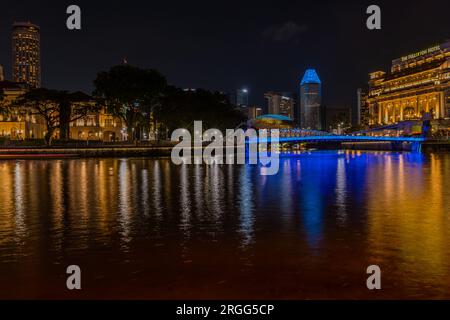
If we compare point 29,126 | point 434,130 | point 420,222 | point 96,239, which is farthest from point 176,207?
point 434,130

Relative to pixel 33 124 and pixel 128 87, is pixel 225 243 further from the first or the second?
pixel 33 124

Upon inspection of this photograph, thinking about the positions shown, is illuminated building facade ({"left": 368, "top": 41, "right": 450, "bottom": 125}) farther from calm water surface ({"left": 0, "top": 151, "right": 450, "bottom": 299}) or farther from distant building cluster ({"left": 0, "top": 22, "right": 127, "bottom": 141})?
calm water surface ({"left": 0, "top": 151, "right": 450, "bottom": 299})

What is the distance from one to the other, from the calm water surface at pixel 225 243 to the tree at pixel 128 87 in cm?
5202

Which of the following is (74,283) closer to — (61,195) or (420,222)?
(420,222)

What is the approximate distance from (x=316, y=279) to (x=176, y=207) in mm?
12788

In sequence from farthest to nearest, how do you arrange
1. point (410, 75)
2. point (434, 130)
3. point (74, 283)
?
point (410, 75) < point (434, 130) < point (74, 283)

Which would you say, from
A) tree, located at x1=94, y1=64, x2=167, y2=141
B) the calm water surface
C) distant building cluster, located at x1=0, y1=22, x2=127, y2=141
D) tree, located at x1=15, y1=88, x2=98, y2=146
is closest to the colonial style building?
distant building cluster, located at x1=0, y1=22, x2=127, y2=141

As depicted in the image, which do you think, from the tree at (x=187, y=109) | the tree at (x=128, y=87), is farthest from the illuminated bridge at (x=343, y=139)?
the tree at (x=128, y=87)

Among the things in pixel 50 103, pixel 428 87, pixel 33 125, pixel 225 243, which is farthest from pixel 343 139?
pixel 225 243

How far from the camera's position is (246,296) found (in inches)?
423

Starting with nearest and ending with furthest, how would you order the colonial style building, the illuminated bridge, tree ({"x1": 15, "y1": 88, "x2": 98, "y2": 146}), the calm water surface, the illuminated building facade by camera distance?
the calm water surface, tree ({"x1": 15, "y1": 88, "x2": 98, "y2": 146}), the illuminated bridge, the colonial style building, the illuminated building facade

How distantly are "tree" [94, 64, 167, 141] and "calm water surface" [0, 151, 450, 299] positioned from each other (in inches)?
2048

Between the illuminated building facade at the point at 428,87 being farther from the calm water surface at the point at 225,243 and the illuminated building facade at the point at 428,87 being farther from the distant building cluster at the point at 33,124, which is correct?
the calm water surface at the point at 225,243

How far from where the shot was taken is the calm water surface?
11.4m
